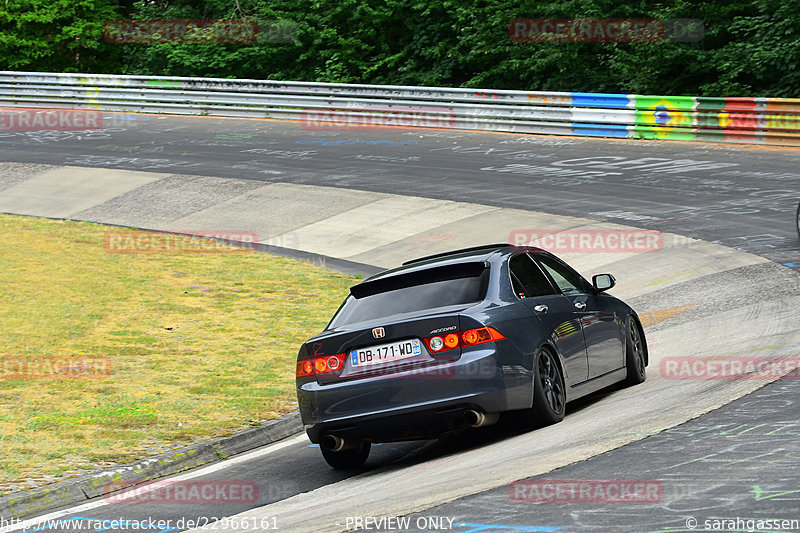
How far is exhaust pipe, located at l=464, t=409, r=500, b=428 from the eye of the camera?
24.9 feet

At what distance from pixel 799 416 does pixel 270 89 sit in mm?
28032

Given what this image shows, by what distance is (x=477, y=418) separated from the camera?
→ 761 centimetres

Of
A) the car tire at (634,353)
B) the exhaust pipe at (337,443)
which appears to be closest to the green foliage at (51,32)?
the car tire at (634,353)

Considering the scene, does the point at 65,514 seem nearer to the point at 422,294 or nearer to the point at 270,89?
the point at 422,294

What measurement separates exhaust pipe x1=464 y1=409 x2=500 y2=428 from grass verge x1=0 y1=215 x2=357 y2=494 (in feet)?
8.56

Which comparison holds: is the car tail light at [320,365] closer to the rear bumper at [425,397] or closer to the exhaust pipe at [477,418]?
the rear bumper at [425,397]

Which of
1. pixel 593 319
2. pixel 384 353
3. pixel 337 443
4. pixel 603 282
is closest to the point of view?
pixel 384 353

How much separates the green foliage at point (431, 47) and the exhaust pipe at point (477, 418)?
2268cm

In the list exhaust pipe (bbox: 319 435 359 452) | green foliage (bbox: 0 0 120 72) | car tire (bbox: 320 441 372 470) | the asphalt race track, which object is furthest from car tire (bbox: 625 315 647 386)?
green foliage (bbox: 0 0 120 72)

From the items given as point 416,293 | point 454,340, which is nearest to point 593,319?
point 416,293

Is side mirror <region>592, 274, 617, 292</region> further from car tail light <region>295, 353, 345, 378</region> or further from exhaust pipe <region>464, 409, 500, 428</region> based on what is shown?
car tail light <region>295, 353, 345, 378</region>

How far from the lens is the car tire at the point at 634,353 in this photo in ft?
32.1

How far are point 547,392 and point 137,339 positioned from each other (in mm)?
6571

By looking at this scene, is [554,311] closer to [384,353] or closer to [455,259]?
[455,259]
